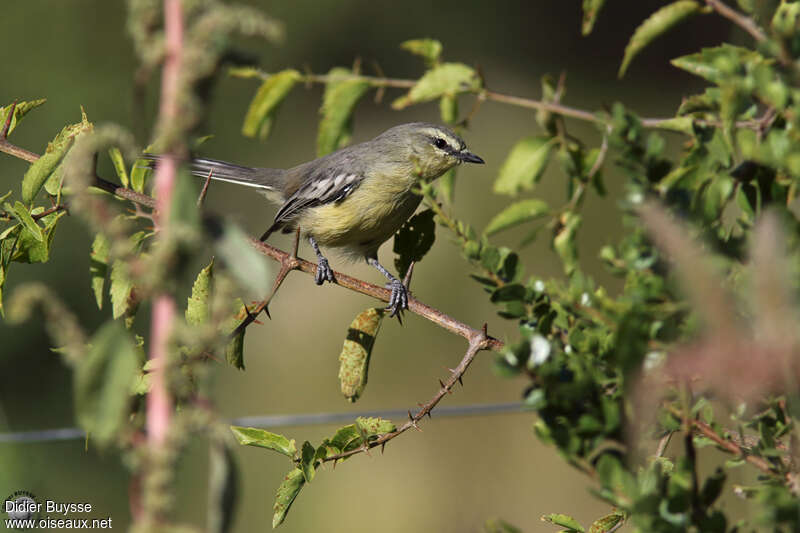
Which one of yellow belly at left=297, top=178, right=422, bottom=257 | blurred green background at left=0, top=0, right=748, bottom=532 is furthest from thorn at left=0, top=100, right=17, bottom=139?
blurred green background at left=0, top=0, right=748, bottom=532

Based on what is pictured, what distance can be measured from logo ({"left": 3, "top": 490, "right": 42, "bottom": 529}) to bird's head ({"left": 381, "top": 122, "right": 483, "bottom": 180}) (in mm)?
2495

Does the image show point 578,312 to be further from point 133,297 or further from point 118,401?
point 133,297

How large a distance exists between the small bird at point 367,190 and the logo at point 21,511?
6.13 ft

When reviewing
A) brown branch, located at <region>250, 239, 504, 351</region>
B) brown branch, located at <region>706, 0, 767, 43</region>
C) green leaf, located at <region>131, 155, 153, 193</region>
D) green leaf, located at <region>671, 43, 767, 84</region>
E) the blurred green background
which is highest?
brown branch, located at <region>706, 0, 767, 43</region>

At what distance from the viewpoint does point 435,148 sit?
15.6 ft

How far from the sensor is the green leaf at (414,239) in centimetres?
248

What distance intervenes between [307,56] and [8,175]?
548cm

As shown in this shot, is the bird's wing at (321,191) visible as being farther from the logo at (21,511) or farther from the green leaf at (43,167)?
the green leaf at (43,167)

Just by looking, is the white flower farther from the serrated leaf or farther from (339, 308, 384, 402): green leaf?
(339, 308, 384, 402): green leaf

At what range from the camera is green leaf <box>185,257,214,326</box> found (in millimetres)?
1957

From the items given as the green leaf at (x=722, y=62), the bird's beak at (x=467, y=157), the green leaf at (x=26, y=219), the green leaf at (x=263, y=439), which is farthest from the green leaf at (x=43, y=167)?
the bird's beak at (x=467, y=157)

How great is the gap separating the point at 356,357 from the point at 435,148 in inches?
105

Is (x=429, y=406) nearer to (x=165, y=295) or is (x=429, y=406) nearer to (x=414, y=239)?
(x=414, y=239)

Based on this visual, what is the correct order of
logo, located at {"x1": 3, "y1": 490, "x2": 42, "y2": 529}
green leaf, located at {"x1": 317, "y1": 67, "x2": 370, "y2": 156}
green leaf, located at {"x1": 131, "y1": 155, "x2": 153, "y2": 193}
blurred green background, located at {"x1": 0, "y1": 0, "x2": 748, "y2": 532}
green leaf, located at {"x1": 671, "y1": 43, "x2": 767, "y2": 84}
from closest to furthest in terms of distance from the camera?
1. green leaf, located at {"x1": 671, "y1": 43, "x2": 767, "y2": 84}
2. green leaf, located at {"x1": 317, "y1": 67, "x2": 370, "y2": 156}
3. green leaf, located at {"x1": 131, "y1": 155, "x2": 153, "y2": 193}
4. logo, located at {"x1": 3, "y1": 490, "x2": 42, "y2": 529}
5. blurred green background, located at {"x1": 0, "y1": 0, "x2": 748, "y2": 532}
